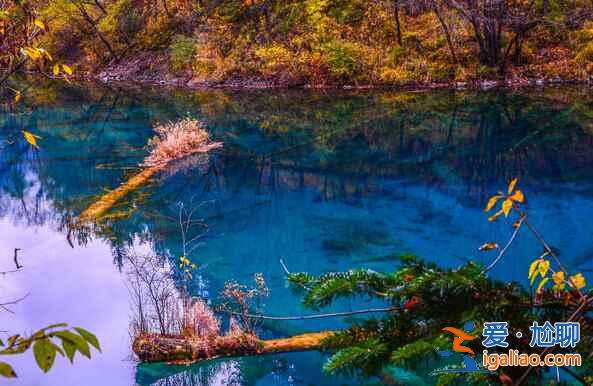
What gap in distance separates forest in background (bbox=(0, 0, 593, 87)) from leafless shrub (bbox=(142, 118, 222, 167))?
10404 mm

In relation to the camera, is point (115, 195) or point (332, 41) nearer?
point (115, 195)

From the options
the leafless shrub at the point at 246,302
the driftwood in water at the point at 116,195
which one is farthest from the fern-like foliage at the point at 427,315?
the driftwood in water at the point at 116,195

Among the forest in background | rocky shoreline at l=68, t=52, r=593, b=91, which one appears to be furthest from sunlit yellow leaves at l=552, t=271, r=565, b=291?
the forest in background

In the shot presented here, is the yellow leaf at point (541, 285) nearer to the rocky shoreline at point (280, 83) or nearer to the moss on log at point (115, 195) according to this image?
the moss on log at point (115, 195)

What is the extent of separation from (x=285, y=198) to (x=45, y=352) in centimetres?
975

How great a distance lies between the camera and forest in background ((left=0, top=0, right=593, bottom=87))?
23.5m

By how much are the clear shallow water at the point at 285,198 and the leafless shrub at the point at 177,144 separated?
51 centimetres

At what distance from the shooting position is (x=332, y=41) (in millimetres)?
25531

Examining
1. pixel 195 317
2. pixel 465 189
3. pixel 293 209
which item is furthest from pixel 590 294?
pixel 465 189

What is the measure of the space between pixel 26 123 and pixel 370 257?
15164 mm

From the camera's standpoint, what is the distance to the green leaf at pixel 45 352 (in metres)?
1.40

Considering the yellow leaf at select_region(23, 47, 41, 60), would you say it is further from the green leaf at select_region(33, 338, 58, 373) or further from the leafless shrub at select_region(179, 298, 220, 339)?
the leafless shrub at select_region(179, 298, 220, 339)

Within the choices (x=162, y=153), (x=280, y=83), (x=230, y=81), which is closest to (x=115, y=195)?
(x=162, y=153)

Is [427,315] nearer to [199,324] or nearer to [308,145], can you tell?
[199,324]
